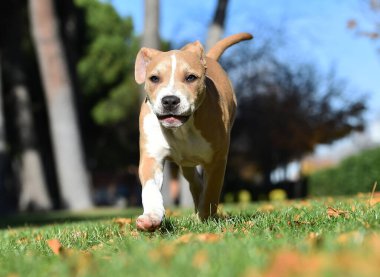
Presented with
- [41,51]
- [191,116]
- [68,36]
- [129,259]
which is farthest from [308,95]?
[129,259]

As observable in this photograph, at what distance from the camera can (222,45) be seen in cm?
685

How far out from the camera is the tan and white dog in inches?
188

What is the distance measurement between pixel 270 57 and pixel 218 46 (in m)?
22.3

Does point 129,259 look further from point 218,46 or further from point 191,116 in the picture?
point 218,46

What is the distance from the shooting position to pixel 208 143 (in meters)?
5.23

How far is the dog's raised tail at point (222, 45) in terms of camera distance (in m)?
6.77

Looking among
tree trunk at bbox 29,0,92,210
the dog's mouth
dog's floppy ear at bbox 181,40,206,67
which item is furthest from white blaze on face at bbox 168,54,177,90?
tree trunk at bbox 29,0,92,210

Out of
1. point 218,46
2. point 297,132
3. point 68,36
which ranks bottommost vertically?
point 297,132

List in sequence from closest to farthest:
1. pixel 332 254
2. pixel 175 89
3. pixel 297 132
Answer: pixel 332 254 < pixel 175 89 < pixel 297 132

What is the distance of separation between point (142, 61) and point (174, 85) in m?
0.65

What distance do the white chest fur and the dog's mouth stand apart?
24cm

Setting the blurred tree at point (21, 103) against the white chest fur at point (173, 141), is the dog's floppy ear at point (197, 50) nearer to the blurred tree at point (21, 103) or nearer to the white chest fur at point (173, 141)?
the white chest fur at point (173, 141)

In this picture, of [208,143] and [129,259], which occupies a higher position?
[208,143]

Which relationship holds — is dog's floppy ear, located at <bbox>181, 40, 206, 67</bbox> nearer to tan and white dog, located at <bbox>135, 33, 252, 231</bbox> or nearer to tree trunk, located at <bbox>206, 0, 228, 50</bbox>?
tan and white dog, located at <bbox>135, 33, 252, 231</bbox>
